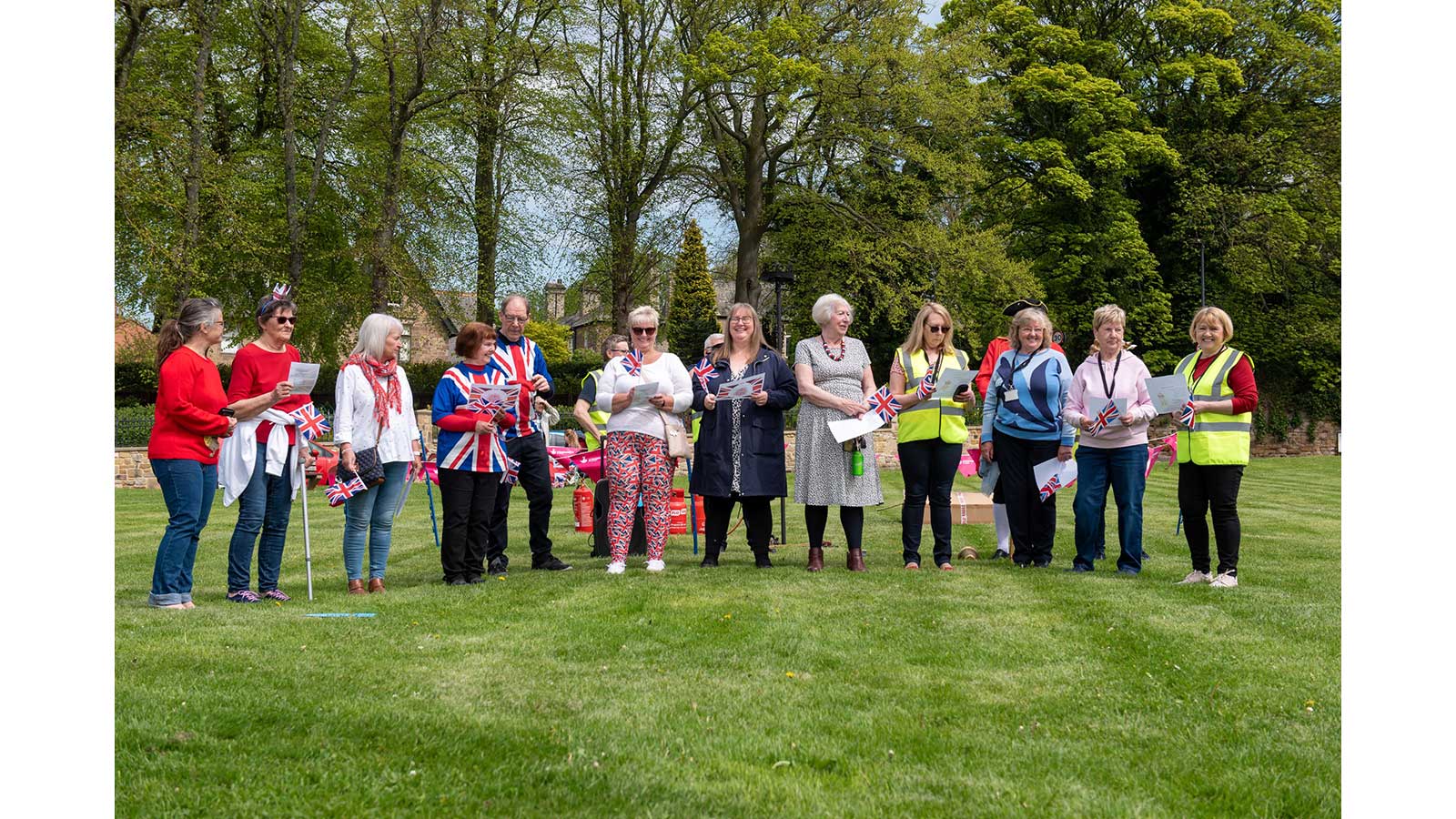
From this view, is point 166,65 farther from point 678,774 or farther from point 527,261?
point 678,774

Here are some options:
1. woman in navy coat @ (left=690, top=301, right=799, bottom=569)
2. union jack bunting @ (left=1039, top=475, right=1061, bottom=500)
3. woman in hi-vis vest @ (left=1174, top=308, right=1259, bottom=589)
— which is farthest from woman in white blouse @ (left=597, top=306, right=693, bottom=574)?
woman in hi-vis vest @ (left=1174, top=308, right=1259, bottom=589)

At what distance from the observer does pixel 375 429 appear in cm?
714

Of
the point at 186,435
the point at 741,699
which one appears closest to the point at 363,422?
the point at 186,435

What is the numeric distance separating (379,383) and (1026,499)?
183 inches

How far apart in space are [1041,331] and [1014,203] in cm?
2603

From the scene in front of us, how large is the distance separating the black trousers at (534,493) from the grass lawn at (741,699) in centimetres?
86

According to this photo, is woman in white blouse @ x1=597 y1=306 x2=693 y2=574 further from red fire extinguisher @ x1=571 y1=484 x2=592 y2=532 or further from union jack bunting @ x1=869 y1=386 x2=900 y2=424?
red fire extinguisher @ x1=571 y1=484 x2=592 y2=532

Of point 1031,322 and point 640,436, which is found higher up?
point 1031,322

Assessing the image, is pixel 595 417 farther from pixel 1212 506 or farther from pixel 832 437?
pixel 1212 506

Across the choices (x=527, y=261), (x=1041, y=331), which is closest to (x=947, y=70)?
(x=527, y=261)

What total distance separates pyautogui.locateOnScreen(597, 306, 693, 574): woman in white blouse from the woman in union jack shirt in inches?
28.9

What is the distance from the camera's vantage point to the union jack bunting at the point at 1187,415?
7.16m

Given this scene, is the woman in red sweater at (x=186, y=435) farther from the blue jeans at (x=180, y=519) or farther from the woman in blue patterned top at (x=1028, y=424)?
the woman in blue patterned top at (x=1028, y=424)

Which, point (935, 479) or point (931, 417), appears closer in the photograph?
point (931, 417)
